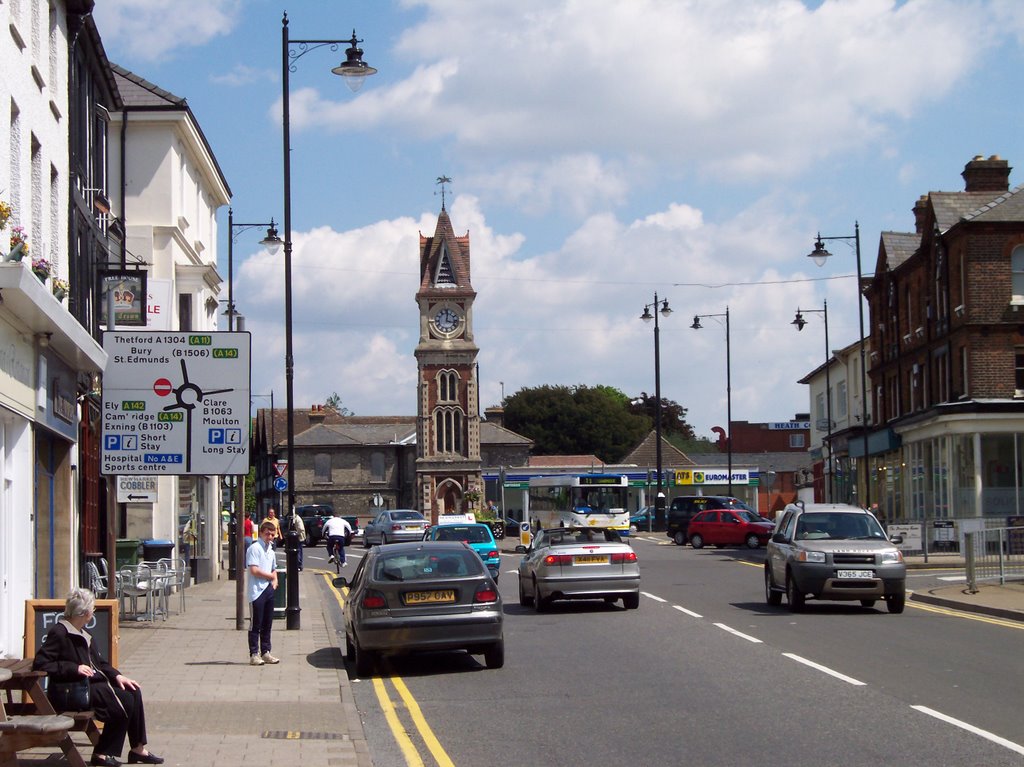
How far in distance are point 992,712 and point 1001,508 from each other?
111 ft

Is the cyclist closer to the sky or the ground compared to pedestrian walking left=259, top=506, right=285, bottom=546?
closer to the ground

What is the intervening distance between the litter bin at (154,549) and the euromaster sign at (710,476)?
53.1 meters

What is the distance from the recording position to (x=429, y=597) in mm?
15211

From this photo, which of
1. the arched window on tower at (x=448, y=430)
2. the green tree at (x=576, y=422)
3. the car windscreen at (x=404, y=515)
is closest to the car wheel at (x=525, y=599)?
the car windscreen at (x=404, y=515)

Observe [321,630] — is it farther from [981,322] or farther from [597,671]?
[981,322]

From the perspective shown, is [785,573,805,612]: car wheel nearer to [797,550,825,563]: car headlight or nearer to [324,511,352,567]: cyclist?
[797,550,825,563]: car headlight

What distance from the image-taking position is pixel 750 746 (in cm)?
983

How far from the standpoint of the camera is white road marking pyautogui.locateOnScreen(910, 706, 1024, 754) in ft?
31.3

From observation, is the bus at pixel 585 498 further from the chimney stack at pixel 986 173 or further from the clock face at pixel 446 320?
the clock face at pixel 446 320

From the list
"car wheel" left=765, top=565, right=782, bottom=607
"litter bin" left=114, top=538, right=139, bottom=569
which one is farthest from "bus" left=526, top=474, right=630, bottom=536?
"car wheel" left=765, top=565, right=782, bottom=607

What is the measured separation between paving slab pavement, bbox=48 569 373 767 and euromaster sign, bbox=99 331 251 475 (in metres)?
2.55

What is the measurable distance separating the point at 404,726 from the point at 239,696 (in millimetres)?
2429

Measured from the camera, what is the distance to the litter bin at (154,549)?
91.0 feet

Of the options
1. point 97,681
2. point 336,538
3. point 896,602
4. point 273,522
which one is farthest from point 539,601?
point 336,538
